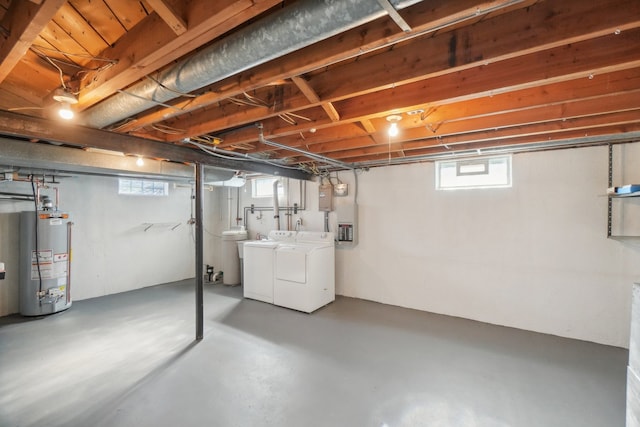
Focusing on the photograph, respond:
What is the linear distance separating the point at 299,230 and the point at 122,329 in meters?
2.96

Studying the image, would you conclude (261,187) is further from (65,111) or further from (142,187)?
(65,111)

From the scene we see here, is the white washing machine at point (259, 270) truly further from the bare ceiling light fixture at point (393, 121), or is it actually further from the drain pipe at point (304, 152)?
the bare ceiling light fixture at point (393, 121)

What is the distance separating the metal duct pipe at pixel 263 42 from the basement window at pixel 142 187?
4038 mm

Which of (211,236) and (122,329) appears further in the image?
(211,236)

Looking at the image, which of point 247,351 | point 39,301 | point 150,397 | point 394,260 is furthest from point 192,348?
point 394,260

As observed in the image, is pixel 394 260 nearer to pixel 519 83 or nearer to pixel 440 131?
pixel 440 131

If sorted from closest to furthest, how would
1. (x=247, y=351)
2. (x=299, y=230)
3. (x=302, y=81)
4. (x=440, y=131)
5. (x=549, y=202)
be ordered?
(x=302, y=81) < (x=440, y=131) < (x=247, y=351) < (x=549, y=202) < (x=299, y=230)

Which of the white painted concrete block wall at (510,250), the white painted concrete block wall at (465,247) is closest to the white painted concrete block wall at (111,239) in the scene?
the white painted concrete block wall at (465,247)

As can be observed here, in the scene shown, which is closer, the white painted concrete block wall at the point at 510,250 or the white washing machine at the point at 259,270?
the white painted concrete block wall at the point at 510,250

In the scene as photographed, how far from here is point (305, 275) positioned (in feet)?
13.4

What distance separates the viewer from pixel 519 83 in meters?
1.67

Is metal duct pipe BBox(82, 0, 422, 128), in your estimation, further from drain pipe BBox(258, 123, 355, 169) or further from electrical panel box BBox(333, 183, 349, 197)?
electrical panel box BBox(333, 183, 349, 197)

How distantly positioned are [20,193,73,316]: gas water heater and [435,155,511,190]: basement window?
18.4 ft

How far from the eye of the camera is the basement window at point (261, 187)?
5934 millimetres
